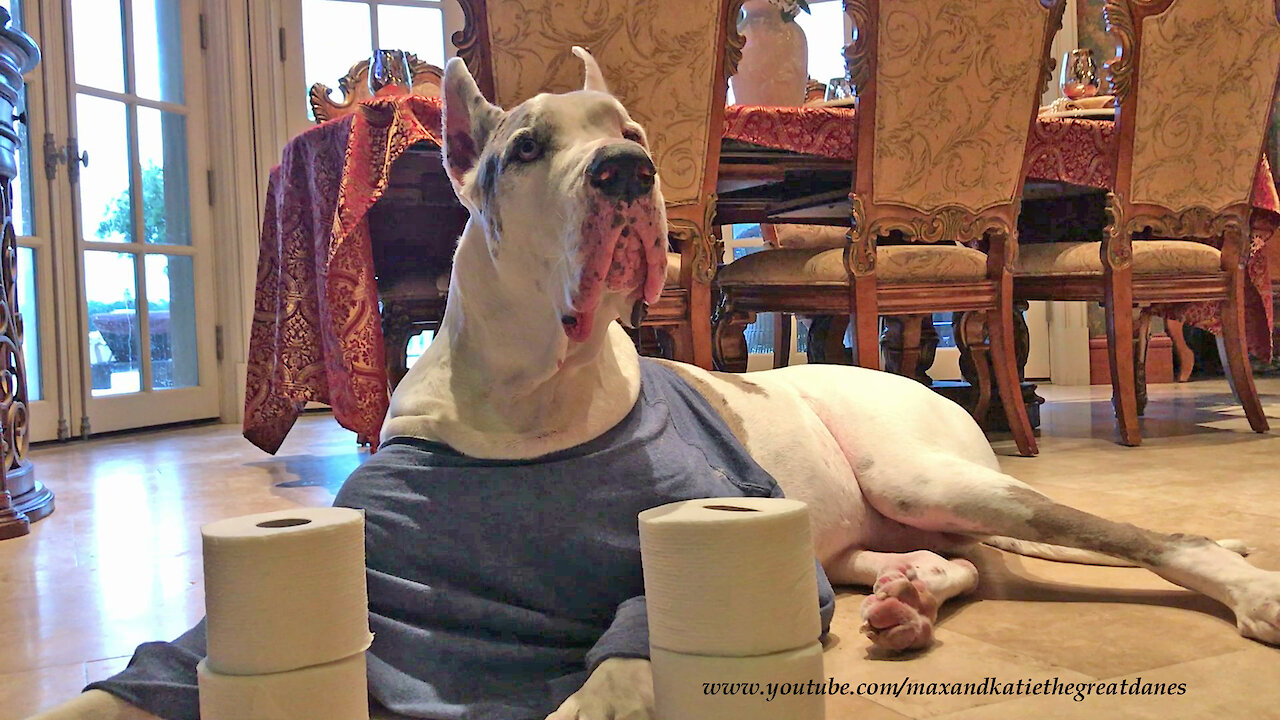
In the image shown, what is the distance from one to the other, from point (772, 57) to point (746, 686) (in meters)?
2.95

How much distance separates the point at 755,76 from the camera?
11.7 feet

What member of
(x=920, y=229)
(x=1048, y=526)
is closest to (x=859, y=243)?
(x=920, y=229)

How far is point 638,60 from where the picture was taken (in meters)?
2.56

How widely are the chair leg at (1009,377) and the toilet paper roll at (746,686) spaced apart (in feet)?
7.78

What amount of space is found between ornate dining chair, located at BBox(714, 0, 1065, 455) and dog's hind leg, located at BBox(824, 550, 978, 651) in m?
1.34

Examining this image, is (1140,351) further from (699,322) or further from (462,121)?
(462,121)

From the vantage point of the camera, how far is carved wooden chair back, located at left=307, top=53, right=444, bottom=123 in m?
3.22

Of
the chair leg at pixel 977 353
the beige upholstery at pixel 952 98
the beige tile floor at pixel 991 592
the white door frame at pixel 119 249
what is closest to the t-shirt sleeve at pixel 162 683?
the beige tile floor at pixel 991 592

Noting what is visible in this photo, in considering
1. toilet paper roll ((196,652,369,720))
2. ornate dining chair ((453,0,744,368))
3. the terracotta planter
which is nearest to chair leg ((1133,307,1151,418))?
the terracotta planter

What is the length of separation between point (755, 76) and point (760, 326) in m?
2.79

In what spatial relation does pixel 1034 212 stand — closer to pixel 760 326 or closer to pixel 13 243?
pixel 760 326

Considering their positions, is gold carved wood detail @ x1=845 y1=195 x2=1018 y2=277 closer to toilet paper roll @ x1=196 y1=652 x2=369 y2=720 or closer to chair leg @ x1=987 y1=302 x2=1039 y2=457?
chair leg @ x1=987 y1=302 x2=1039 y2=457

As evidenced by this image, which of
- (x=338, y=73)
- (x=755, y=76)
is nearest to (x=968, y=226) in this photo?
(x=755, y=76)

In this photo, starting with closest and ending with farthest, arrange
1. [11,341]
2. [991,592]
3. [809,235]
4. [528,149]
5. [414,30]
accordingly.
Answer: [528,149], [991,592], [11,341], [809,235], [414,30]
